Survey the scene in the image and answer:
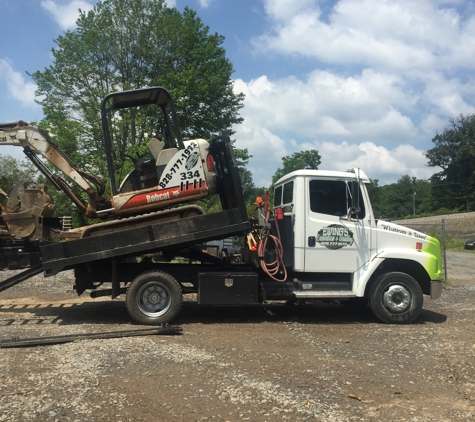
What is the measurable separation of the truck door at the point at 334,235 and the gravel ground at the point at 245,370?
3.62 feet

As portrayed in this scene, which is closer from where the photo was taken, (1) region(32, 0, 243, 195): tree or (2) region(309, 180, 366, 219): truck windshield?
(2) region(309, 180, 366, 219): truck windshield

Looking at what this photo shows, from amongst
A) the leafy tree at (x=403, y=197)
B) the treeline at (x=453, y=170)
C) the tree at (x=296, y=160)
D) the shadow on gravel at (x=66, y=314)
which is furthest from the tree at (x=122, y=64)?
the leafy tree at (x=403, y=197)

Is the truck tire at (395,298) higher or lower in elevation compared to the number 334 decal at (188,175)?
lower

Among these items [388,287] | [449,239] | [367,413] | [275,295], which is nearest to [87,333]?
[275,295]

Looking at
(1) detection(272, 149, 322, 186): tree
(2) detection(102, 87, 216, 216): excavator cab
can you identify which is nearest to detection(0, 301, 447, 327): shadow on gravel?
(2) detection(102, 87, 216, 216): excavator cab

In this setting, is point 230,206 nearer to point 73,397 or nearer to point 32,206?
point 32,206

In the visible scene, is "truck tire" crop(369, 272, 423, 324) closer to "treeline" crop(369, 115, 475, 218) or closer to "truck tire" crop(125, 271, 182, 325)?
"truck tire" crop(125, 271, 182, 325)

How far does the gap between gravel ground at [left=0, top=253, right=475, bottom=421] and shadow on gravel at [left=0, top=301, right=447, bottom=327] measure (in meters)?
0.05

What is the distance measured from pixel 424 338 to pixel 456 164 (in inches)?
3206

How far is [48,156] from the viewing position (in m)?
8.97

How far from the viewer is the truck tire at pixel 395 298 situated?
29.0 ft

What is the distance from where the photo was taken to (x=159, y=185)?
8555mm

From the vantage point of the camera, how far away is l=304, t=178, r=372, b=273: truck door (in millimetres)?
8805

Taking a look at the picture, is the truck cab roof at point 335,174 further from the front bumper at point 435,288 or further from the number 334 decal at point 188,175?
the front bumper at point 435,288
